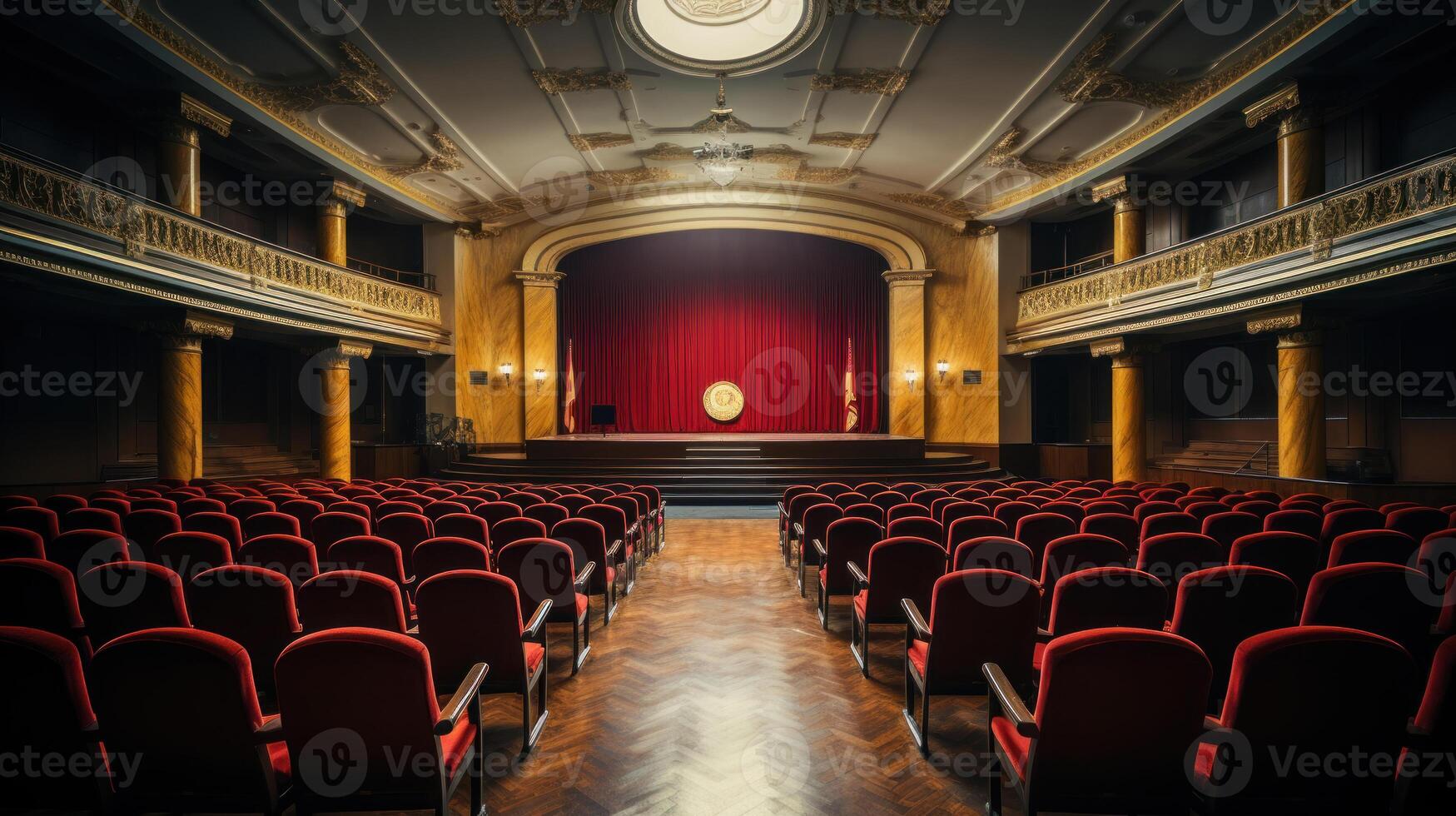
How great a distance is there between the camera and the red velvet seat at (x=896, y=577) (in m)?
3.88

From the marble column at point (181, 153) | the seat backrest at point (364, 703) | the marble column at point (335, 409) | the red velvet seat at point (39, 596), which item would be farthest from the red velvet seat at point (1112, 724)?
the marble column at point (335, 409)

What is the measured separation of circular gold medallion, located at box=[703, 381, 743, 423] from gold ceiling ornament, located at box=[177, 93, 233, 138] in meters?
11.8

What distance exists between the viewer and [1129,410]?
12.8 m

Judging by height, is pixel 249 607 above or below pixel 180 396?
below

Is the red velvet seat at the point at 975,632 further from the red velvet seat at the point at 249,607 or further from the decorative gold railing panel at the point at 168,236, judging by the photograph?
the decorative gold railing panel at the point at 168,236

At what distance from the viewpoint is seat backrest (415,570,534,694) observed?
2852 mm

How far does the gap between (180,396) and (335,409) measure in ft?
10.9

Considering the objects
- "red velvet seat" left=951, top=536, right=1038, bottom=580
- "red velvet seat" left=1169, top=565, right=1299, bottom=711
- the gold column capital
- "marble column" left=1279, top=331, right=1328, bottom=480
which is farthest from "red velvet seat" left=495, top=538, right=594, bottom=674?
the gold column capital

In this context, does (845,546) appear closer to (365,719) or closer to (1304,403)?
(365,719)

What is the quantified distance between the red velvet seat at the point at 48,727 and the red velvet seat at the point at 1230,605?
3.74 meters

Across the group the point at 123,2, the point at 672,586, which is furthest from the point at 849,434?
the point at 123,2

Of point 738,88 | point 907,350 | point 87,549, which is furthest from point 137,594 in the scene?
point 907,350

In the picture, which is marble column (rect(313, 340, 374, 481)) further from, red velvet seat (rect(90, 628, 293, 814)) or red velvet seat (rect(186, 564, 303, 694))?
red velvet seat (rect(90, 628, 293, 814))

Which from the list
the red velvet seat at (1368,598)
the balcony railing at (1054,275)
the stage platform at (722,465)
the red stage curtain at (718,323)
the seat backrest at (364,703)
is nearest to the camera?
the seat backrest at (364,703)
